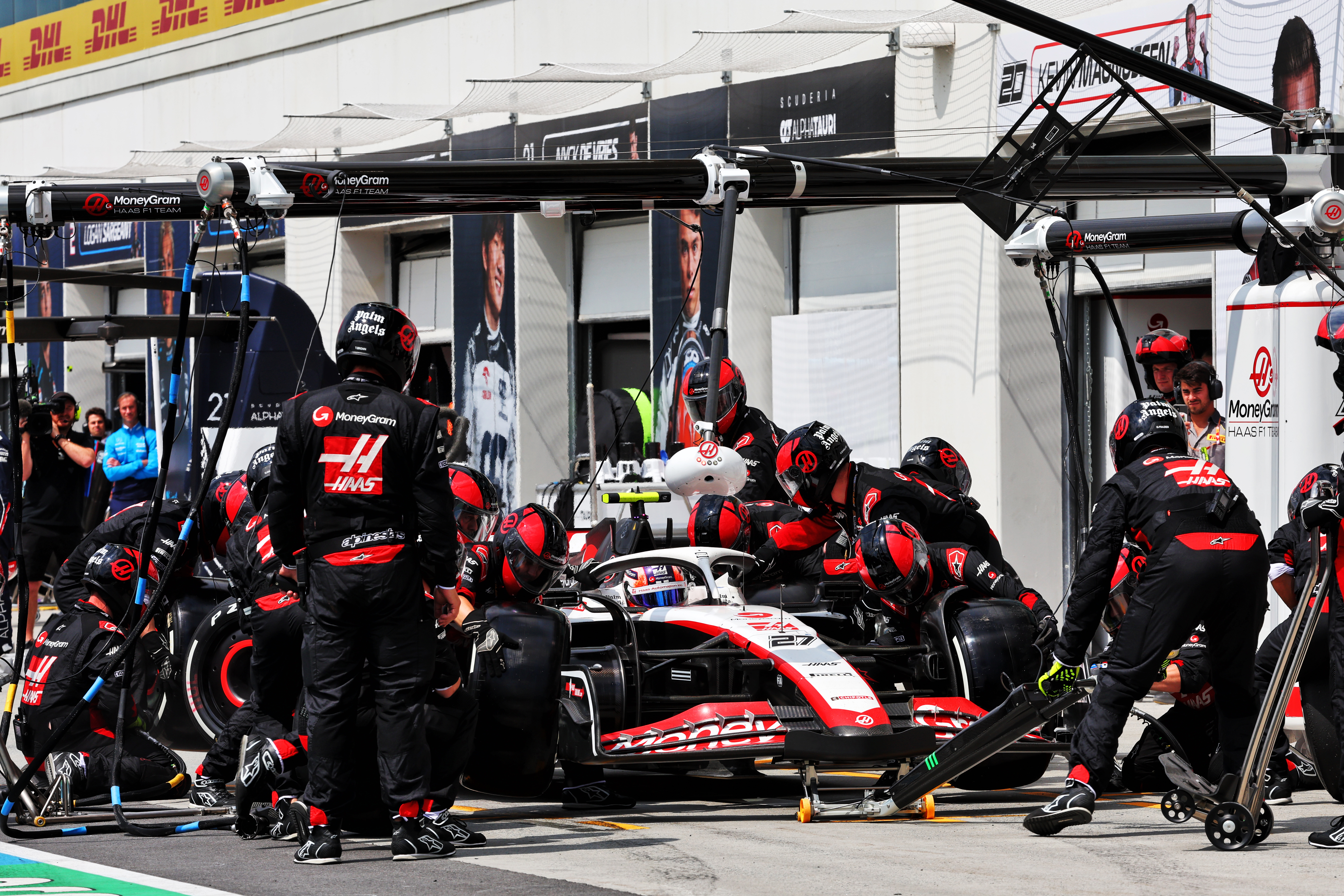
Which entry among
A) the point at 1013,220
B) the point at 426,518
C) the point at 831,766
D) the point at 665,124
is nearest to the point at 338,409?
the point at 426,518

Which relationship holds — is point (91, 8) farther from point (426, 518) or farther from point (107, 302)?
point (426, 518)

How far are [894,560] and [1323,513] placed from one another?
1.82 metres

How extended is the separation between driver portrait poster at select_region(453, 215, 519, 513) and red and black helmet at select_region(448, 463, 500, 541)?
10533mm

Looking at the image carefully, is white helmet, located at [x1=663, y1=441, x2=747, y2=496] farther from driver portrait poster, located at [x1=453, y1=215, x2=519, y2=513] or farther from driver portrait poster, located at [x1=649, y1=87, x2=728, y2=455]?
driver portrait poster, located at [x1=453, y1=215, x2=519, y2=513]

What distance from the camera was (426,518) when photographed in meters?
6.93

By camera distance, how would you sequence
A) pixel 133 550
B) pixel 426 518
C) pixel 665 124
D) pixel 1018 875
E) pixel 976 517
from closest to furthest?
1. pixel 1018 875
2. pixel 426 518
3. pixel 133 550
4. pixel 976 517
5. pixel 665 124

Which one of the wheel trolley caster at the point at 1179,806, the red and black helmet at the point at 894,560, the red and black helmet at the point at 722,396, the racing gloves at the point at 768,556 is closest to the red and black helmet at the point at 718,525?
the racing gloves at the point at 768,556

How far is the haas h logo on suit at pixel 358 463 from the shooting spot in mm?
6941

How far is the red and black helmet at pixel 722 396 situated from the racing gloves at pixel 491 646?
9.72ft

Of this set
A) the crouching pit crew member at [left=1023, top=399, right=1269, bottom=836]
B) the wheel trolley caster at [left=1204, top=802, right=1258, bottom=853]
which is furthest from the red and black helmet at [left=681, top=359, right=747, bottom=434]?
the wheel trolley caster at [left=1204, top=802, right=1258, bottom=853]

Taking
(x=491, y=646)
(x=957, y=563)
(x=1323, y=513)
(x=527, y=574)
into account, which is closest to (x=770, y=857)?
(x=491, y=646)

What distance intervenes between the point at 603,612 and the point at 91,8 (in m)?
20.3

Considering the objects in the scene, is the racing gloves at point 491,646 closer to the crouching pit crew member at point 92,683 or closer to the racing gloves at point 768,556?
the crouching pit crew member at point 92,683

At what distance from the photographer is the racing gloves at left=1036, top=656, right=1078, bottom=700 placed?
7422 mm
